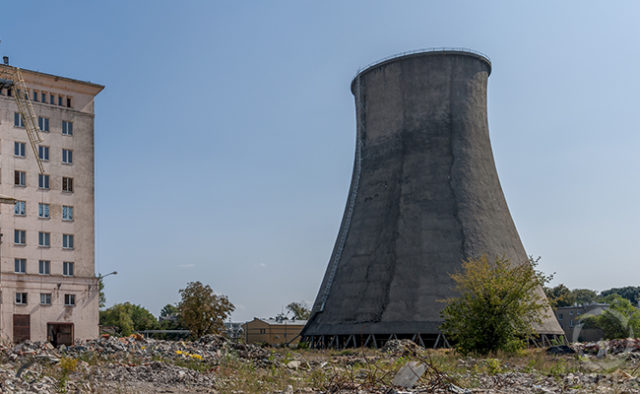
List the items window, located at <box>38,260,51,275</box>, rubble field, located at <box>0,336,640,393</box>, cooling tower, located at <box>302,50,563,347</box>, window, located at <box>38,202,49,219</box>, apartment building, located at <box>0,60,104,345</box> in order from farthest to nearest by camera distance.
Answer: window, located at <box>38,202,49,219</box> → window, located at <box>38,260,51,275</box> → apartment building, located at <box>0,60,104,345</box> → cooling tower, located at <box>302,50,563,347</box> → rubble field, located at <box>0,336,640,393</box>

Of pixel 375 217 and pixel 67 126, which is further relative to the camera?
pixel 67 126

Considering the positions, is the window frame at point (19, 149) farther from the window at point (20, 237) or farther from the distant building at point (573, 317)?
the distant building at point (573, 317)

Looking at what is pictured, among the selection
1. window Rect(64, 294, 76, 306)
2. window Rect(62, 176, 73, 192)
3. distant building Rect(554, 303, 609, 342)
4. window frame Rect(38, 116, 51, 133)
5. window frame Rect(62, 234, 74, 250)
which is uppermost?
window frame Rect(38, 116, 51, 133)

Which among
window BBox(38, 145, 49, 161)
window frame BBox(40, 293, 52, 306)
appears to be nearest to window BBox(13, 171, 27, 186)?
window BBox(38, 145, 49, 161)

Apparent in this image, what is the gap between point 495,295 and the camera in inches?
994

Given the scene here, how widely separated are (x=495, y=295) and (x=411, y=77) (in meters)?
18.1

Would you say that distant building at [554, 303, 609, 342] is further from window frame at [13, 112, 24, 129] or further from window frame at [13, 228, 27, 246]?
window frame at [13, 112, 24, 129]

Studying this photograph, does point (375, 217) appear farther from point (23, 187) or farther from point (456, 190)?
point (23, 187)

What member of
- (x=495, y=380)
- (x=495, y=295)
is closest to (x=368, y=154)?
(x=495, y=295)

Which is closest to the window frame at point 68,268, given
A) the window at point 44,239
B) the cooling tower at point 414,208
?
the window at point 44,239

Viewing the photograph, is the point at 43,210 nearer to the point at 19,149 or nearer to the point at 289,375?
the point at 19,149

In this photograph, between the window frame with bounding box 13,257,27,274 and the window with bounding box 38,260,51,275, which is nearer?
the window frame with bounding box 13,257,27,274

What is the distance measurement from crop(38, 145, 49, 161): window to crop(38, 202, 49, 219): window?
296 centimetres

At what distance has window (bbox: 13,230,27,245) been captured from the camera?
41.7m
